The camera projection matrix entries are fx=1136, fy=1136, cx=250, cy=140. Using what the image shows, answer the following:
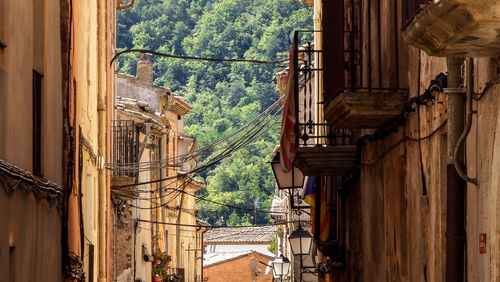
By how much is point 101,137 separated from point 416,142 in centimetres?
1268

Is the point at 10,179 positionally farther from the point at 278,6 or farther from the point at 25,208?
the point at 278,6

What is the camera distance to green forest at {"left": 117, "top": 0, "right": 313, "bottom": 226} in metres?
121

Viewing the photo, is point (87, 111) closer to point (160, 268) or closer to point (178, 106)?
point (160, 268)

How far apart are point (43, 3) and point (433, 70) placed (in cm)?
591

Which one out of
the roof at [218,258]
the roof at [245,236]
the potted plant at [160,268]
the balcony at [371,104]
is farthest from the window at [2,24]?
→ the roof at [245,236]

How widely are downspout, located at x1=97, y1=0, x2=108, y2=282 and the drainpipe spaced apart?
14.2m

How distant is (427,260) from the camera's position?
984 cm

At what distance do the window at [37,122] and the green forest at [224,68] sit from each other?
322 feet

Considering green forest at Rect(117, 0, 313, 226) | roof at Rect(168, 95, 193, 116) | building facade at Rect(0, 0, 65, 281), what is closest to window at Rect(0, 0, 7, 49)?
building facade at Rect(0, 0, 65, 281)

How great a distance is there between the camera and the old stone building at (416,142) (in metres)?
7.29

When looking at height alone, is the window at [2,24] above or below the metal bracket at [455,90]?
above

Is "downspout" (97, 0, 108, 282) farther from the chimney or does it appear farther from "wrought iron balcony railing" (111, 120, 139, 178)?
the chimney

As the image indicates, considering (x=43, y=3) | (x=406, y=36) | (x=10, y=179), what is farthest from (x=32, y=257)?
(x=406, y=36)

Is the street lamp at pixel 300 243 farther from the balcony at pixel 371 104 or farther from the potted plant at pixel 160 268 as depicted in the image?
the potted plant at pixel 160 268
